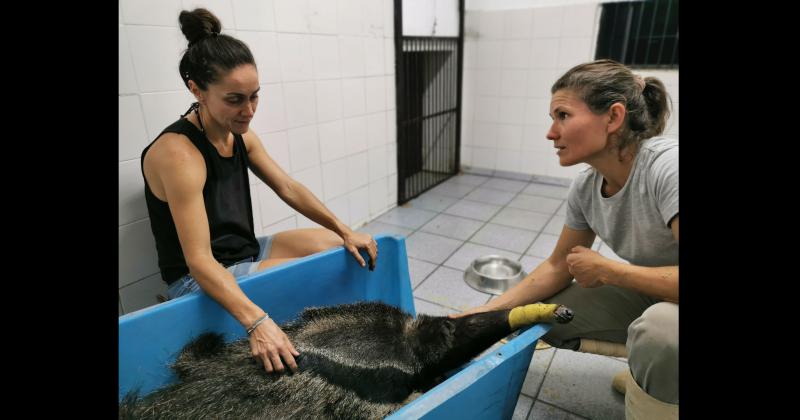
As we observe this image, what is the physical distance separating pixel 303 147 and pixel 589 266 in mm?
1625

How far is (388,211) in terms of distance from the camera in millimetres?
3150

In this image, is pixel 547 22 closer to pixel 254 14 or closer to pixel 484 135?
pixel 484 135

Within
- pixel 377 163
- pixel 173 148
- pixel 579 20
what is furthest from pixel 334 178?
pixel 579 20

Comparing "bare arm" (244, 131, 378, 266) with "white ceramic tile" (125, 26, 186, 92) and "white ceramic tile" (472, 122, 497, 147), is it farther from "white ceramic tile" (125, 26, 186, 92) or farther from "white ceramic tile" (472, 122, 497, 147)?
"white ceramic tile" (472, 122, 497, 147)

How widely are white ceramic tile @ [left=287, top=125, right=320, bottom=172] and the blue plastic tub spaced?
893 mm

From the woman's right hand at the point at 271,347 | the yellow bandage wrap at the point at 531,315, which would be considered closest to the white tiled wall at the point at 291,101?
the woman's right hand at the point at 271,347

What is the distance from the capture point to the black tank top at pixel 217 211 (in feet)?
4.26

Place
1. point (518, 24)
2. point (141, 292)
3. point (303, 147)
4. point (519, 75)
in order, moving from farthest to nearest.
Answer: point (519, 75), point (518, 24), point (303, 147), point (141, 292)

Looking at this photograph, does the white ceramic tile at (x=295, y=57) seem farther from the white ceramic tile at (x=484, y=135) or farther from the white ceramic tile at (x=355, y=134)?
the white ceramic tile at (x=484, y=135)

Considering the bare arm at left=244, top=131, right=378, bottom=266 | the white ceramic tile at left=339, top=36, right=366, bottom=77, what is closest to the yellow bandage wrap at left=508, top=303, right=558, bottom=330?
the bare arm at left=244, top=131, right=378, bottom=266

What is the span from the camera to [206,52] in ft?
3.83

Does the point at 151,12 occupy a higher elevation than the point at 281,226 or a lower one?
higher

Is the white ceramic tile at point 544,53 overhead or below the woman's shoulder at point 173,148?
overhead
